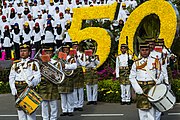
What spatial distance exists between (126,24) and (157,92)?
7.21 m

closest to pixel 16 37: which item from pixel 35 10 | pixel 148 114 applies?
pixel 35 10

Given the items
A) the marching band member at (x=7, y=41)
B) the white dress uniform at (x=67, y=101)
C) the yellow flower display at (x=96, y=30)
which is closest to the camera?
the white dress uniform at (x=67, y=101)

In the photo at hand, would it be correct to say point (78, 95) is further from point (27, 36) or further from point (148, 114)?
point (27, 36)

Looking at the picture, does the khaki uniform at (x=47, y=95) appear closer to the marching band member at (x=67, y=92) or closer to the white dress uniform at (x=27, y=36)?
the marching band member at (x=67, y=92)

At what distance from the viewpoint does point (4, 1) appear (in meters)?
23.5

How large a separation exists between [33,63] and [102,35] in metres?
6.85

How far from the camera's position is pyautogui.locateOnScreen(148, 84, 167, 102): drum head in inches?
331

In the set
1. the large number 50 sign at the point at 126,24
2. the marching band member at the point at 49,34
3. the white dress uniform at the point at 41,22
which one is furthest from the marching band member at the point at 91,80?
the white dress uniform at the point at 41,22

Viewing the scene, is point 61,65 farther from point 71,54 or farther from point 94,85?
point 94,85

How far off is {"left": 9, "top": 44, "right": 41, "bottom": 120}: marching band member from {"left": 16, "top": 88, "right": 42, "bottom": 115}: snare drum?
16 centimetres

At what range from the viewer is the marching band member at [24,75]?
30.5 ft

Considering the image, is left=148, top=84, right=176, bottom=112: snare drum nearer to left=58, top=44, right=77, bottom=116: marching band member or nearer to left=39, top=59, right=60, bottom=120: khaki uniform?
left=39, top=59, right=60, bottom=120: khaki uniform

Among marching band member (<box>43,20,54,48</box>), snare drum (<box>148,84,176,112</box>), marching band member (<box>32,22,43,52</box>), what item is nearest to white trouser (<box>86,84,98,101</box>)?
snare drum (<box>148,84,176,112</box>)

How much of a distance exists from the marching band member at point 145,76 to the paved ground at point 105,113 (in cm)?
243
